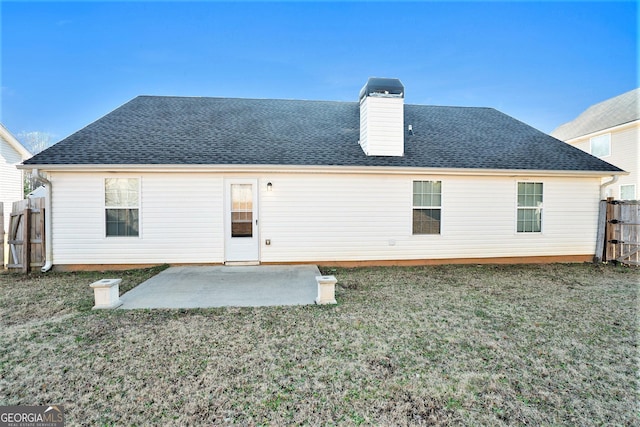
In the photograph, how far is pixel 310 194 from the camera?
25.3 ft

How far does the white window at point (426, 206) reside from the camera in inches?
319

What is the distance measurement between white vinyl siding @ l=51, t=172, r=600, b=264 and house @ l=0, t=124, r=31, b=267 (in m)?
11.4

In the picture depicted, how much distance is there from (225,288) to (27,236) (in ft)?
18.0

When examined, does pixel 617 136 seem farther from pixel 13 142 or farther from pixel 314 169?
pixel 13 142

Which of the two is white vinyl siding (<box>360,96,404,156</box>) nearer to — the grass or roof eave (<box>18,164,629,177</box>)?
roof eave (<box>18,164,629,177</box>)

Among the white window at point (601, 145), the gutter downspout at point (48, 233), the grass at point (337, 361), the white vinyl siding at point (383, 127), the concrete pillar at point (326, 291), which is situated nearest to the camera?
the grass at point (337, 361)

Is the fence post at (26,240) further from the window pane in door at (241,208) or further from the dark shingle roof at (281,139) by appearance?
the window pane in door at (241,208)

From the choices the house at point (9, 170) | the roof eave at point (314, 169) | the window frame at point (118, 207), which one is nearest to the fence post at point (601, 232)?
the roof eave at point (314, 169)

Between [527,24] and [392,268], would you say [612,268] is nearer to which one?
[392,268]

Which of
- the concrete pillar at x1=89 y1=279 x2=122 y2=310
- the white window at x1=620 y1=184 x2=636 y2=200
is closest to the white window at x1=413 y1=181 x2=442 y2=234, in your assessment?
the concrete pillar at x1=89 y1=279 x2=122 y2=310

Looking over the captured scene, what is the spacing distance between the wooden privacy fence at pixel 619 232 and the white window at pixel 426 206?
4977 millimetres

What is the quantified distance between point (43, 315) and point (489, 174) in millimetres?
9823

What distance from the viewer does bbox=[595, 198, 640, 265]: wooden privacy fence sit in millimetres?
8164

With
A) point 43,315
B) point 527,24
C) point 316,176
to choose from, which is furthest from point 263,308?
point 527,24
